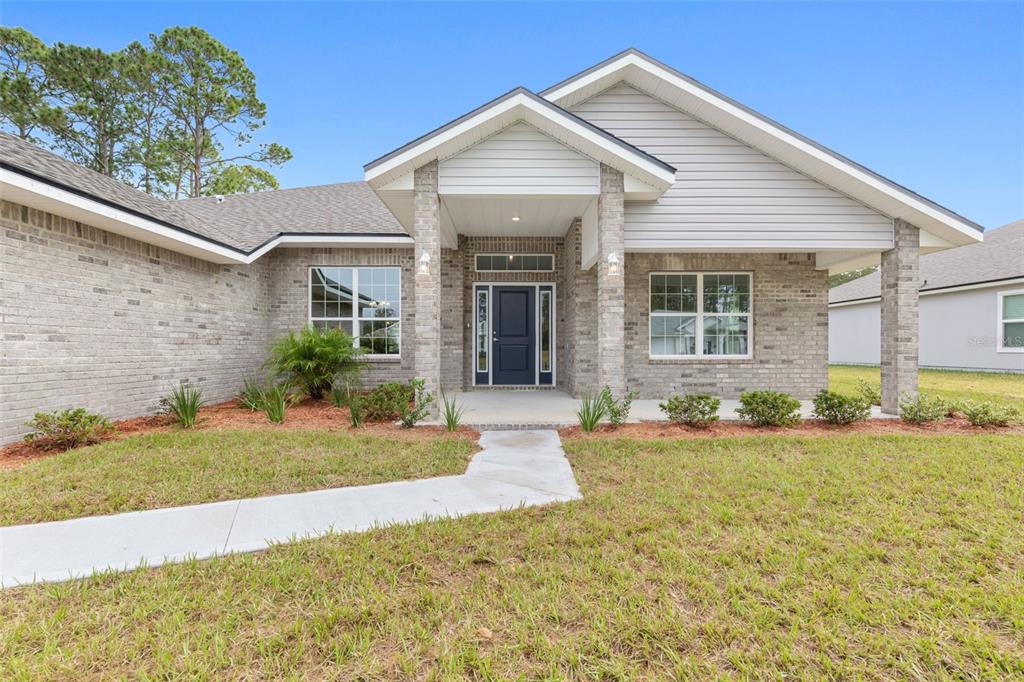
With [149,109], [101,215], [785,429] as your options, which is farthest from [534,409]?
[149,109]

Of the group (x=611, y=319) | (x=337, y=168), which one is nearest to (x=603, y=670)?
(x=611, y=319)

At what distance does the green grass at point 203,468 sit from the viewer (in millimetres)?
3533

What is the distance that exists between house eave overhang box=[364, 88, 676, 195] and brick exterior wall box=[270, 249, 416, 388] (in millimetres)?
3444

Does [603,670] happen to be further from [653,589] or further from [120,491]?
[120,491]

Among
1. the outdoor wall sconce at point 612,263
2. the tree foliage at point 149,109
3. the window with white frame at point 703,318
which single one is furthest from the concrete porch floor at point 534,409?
the tree foliage at point 149,109

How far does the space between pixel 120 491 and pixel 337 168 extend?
29.5 m

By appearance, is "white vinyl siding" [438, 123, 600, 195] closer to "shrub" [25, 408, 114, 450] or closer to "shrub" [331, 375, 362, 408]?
"shrub" [331, 375, 362, 408]

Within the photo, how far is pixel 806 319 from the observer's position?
9016mm

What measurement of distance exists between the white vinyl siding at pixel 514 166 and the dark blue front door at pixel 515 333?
387 cm

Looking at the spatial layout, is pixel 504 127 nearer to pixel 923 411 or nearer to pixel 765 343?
pixel 765 343

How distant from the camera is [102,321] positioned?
6023 mm

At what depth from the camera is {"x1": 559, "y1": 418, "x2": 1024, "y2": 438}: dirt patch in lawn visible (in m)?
5.88

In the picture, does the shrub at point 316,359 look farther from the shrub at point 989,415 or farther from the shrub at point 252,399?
the shrub at point 989,415

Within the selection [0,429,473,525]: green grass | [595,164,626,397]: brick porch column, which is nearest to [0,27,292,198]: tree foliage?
[0,429,473,525]: green grass
